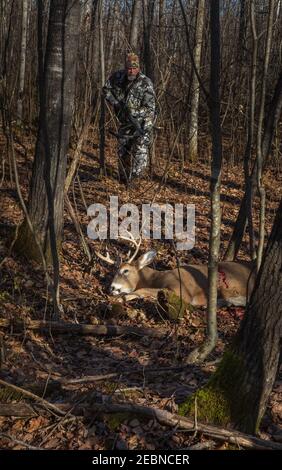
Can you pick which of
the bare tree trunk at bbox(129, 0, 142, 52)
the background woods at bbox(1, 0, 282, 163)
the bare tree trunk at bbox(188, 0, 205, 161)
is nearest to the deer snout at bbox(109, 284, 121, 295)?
the background woods at bbox(1, 0, 282, 163)

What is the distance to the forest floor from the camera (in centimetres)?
434

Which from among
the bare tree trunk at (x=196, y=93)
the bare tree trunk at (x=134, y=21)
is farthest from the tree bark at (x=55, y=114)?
the bare tree trunk at (x=196, y=93)

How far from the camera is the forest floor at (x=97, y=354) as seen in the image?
171 inches

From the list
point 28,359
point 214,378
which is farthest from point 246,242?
point 214,378

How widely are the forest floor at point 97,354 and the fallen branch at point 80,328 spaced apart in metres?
0.05

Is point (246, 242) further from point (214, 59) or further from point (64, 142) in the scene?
point (214, 59)

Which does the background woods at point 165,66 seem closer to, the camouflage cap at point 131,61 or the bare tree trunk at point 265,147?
the camouflage cap at point 131,61

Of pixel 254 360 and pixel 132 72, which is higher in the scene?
pixel 132 72

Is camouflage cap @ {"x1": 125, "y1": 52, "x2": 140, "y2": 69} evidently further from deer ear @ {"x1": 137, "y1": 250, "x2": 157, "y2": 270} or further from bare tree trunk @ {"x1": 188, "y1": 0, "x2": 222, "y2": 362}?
bare tree trunk @ {"x1": 188, "y1": 0, "x2": 222, "y2": 362}

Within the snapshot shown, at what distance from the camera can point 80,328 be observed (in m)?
6.92

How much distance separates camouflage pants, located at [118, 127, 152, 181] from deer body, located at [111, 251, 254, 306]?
4.03m

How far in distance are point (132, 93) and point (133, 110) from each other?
323mm

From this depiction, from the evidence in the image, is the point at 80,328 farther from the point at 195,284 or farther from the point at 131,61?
the point at 131,61

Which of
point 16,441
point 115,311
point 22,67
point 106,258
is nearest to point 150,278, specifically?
point 106,258
